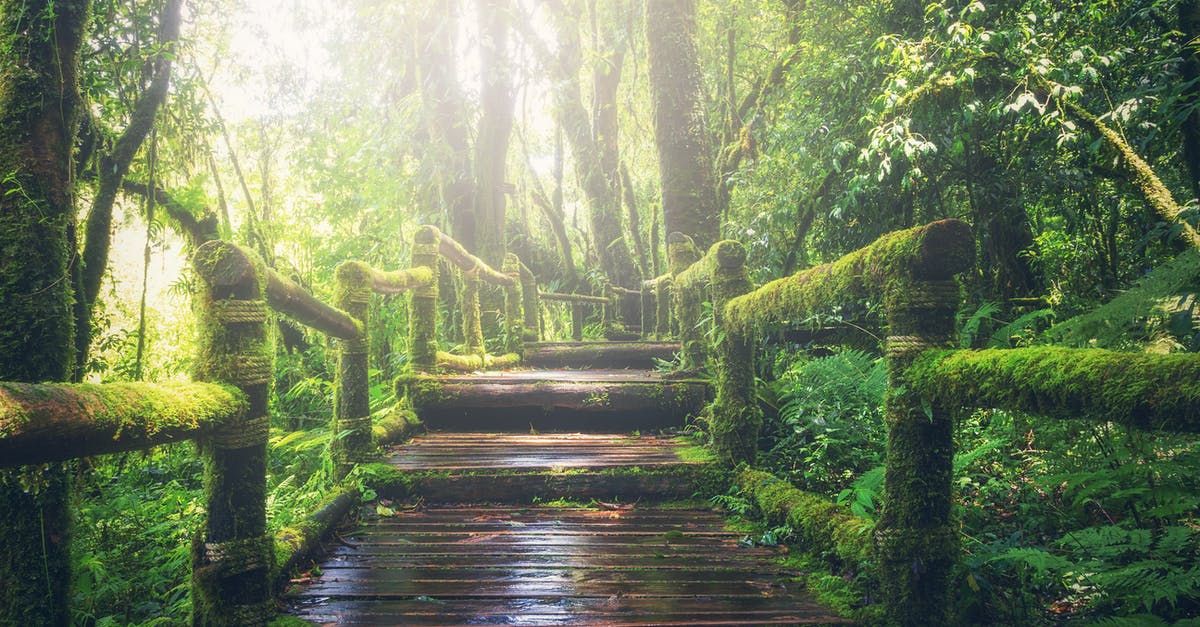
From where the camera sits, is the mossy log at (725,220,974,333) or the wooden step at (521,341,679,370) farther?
the wooden step at (521,341,679,370)

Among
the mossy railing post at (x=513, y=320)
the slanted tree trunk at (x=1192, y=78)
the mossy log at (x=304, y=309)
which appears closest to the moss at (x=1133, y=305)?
the slanted tree trunk at (x=1192, y=78)

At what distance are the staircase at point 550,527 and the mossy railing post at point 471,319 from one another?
4.94 ft

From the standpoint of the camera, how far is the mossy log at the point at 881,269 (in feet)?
6.52

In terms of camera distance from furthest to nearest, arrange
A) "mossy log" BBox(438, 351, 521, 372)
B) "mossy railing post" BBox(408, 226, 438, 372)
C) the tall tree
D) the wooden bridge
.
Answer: the tall tree, "mossy log" BBox(438, 351, 521, 372), "mossy railing post" BBox(408, 226, 438, 372), the wooden bridge

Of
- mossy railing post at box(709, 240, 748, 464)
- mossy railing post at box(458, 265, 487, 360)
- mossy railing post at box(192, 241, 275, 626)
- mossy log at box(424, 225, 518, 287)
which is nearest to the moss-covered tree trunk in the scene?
mossy railing post at box(192, 241, 275, 626)

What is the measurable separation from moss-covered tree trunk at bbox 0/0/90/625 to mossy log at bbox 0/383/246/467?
78 cm

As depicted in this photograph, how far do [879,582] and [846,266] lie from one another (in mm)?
1167

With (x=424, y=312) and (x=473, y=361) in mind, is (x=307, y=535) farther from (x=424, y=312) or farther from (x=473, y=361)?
(x=473, y=361)

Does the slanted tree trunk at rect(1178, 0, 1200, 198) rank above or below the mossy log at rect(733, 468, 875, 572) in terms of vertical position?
above

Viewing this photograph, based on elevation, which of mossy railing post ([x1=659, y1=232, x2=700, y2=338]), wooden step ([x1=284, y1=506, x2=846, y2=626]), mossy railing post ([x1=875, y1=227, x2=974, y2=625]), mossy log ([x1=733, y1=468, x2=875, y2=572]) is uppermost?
mossy railing post ([x1=659, y1=232, x2=700, y2=338])

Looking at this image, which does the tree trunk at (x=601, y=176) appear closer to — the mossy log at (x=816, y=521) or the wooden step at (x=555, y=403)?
the wooden step at (x=555, y=403)

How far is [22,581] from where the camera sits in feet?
6.56

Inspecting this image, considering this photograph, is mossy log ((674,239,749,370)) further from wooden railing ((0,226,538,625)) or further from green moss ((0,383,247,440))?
green moss ((0,383,247,440))

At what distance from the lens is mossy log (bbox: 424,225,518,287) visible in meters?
6.25
